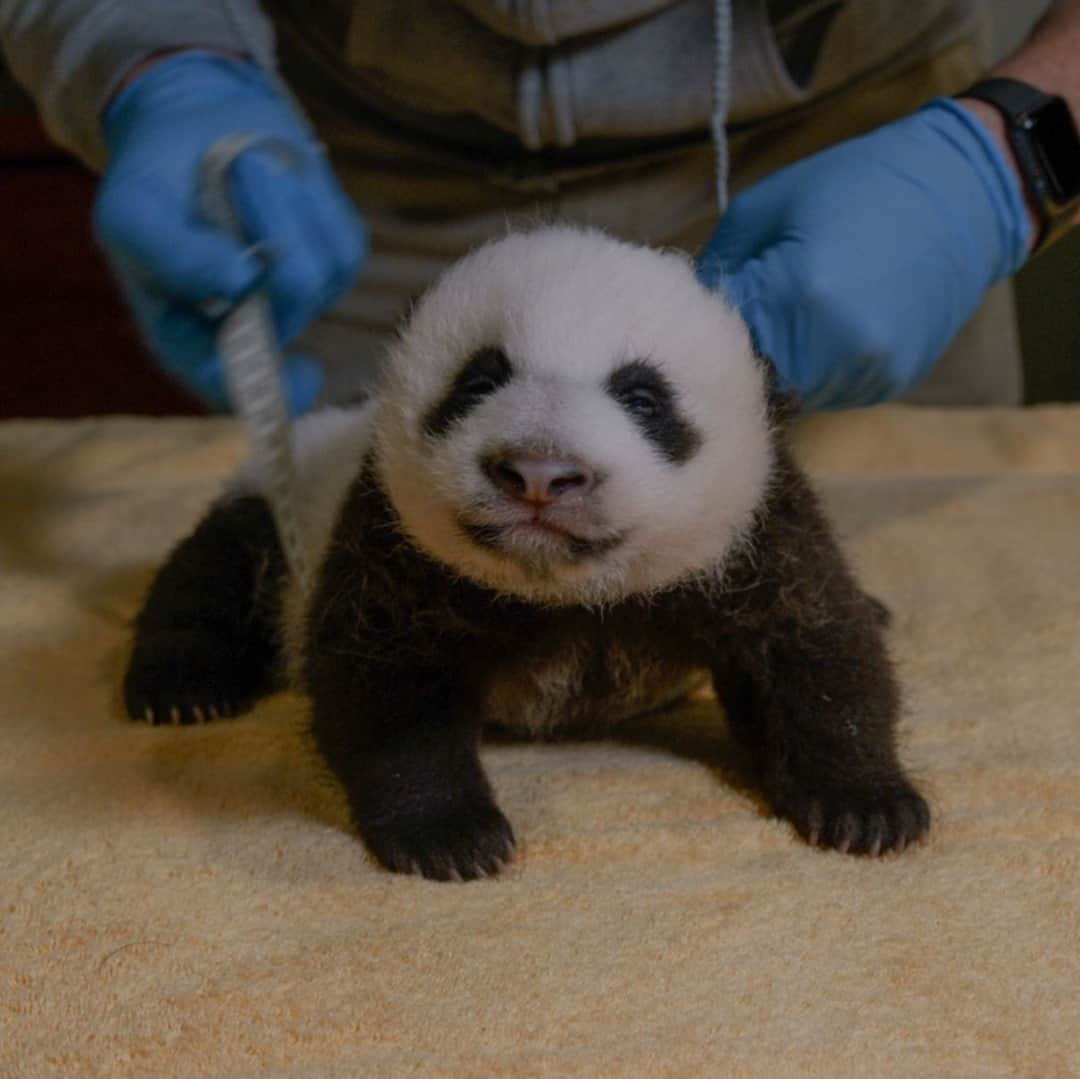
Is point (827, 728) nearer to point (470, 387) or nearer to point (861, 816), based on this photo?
point (861, 816)

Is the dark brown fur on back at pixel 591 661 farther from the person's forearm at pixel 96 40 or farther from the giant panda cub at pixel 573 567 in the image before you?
the person's forearm at pixel 96 40

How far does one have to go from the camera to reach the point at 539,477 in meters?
1.03

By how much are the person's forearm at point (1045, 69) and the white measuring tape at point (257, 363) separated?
765 mm

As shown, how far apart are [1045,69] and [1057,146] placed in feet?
0.40

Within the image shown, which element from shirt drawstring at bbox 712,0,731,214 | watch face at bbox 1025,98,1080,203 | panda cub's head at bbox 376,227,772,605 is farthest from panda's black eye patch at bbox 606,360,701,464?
watch face at bbox 1025,98,1080,203

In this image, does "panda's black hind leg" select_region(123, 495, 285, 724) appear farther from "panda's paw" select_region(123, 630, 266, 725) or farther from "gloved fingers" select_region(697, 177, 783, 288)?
"gloved fingers" select_region(697, 177, 783, 288)

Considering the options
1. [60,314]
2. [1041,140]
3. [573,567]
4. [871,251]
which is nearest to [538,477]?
[573,567]

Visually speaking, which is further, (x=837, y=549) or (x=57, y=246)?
(x=57, y=246)

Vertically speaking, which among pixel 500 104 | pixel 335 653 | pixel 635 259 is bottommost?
pixel 335 653

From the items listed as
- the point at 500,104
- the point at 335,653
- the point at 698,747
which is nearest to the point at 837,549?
the point at 698,747

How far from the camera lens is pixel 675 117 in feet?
6.41

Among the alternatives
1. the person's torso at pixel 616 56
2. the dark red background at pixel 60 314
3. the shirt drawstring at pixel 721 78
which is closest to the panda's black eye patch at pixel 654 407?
the shirt drawstring at pixel 721 78

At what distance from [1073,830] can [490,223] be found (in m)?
1.32

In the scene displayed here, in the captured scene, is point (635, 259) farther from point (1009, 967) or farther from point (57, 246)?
point (57, 246)
